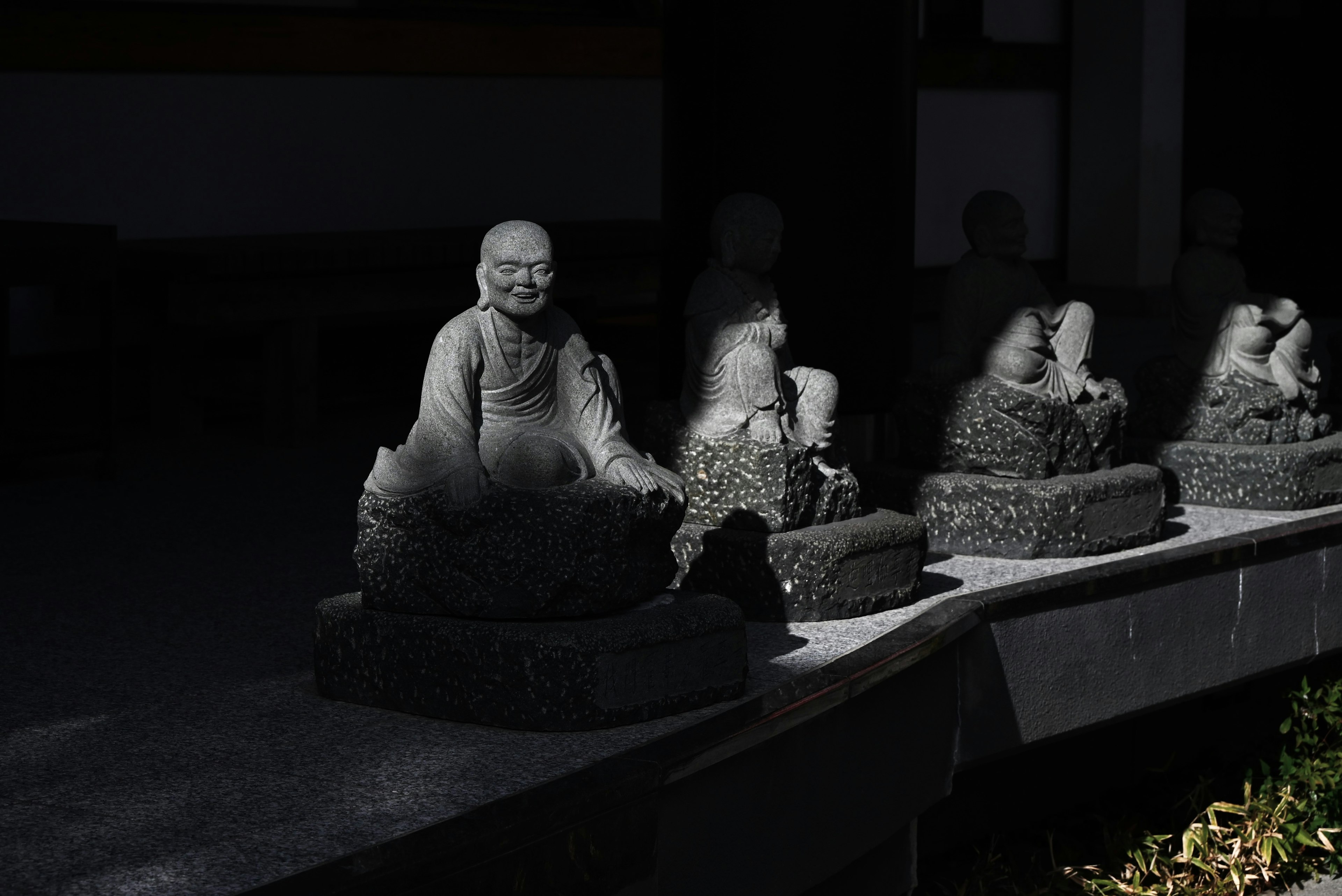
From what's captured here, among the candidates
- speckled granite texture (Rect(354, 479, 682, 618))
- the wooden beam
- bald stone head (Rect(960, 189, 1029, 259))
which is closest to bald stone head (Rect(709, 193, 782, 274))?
bald stone head (Rect(960, 189, 1029, 259))

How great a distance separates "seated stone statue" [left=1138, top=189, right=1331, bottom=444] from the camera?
6387 millimetres

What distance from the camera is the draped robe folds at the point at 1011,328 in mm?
5879

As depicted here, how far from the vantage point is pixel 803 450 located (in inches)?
196

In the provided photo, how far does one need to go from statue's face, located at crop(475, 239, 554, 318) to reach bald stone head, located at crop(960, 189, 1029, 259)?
213 centimetres

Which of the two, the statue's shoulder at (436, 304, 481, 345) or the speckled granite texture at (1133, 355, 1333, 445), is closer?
the statue's shoulder at (436, 304, 481, 345)

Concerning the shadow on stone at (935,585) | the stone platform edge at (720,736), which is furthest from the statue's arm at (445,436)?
the shadow on stone at (935,585)

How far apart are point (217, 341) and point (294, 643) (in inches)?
180

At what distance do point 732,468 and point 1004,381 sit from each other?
50.4 inches

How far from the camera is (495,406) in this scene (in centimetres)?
427

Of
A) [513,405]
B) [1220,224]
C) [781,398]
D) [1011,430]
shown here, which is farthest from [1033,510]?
[513,405]

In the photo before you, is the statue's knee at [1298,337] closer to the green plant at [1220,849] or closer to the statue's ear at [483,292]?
the green plant at [1220,849]

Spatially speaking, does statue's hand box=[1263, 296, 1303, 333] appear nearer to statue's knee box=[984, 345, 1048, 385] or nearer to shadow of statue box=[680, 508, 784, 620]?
statue's knee box=[984, 345, 1048, 385]

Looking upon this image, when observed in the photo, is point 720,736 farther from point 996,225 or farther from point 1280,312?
point 1280,312

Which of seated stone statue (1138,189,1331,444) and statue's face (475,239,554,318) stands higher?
statue's face (475,239,554,318)
